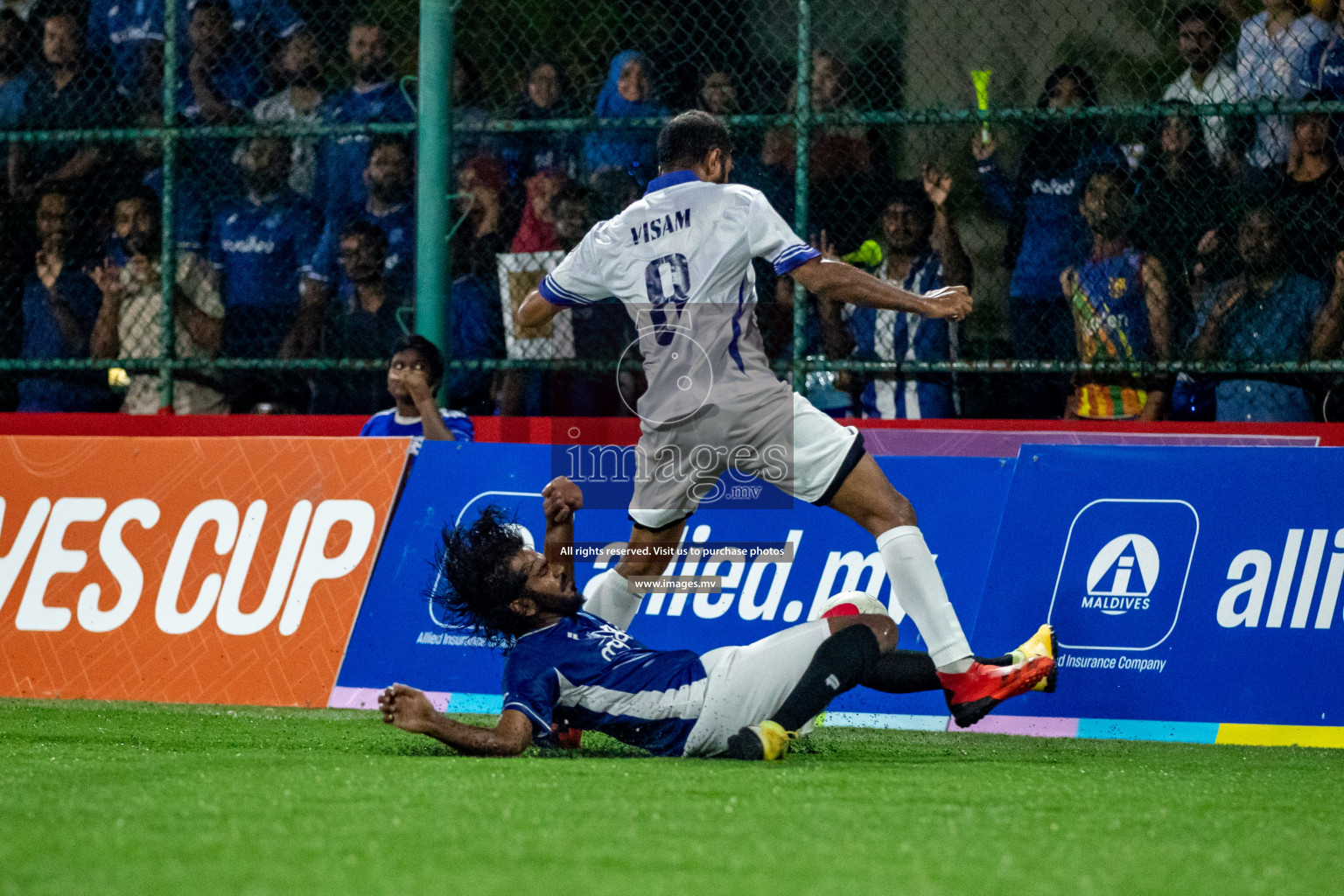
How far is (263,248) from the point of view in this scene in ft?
29.6

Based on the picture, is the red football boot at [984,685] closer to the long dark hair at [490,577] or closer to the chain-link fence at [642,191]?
the long dark hair at [490,577]

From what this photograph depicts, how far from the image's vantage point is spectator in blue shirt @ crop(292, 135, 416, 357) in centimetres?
873

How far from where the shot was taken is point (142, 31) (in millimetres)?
9133

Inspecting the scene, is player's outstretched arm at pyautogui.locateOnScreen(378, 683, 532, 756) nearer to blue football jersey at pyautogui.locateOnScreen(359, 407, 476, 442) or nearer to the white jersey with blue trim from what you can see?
the white jersey with blue trim

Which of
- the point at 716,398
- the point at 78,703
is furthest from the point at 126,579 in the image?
the point at 716,398

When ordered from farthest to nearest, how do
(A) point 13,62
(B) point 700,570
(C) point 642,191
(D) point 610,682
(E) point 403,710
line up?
(A) point 13,62
(C) point 642,191
(B) point 700,570
(D) point 610,682
(E) point 403,710

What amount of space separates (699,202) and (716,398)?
2.30 ft

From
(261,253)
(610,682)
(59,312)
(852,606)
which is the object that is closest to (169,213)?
(261,253)

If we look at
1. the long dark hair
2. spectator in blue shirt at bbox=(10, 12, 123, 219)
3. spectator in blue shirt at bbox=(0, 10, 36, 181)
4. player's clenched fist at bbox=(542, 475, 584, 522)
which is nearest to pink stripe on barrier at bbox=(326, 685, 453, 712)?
the long dark hair

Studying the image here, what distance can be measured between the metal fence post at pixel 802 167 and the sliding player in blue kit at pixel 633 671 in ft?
9.02

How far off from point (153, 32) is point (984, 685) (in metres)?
6.13

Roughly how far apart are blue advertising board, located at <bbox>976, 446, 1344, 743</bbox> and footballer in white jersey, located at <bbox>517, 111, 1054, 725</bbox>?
1.05 metres

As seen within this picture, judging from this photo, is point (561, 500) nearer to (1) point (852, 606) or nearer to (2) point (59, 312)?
(1) point (852, 606)

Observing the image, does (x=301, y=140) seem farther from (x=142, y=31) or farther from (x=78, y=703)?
(x=78, y=703)
